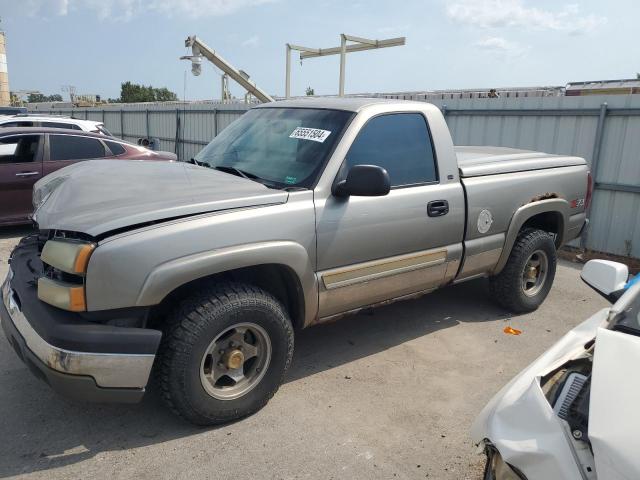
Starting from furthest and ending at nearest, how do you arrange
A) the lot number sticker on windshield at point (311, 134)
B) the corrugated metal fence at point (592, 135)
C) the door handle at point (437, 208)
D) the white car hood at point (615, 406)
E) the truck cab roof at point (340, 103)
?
the corrugated metal fence at point (592, 135) → the door handle at point (437, 208) → the truck cab roof at point (340, 103) → the lot number sticker on windshield at point (311, 134) → the white car hood at point (615, 406)

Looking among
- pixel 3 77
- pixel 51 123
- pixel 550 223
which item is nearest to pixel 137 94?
pixel 3 77

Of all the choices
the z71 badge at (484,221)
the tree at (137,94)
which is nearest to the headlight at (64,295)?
the z71 badge at (484,221)

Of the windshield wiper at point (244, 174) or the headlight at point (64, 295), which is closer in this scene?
the headlight at point (64, 295)

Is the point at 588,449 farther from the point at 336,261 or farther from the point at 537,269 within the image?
the point at 537,269

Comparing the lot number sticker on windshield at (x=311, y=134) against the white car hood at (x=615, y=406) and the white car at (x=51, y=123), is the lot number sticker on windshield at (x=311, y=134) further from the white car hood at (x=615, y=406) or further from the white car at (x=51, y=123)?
the white car at (x=51, y=123)

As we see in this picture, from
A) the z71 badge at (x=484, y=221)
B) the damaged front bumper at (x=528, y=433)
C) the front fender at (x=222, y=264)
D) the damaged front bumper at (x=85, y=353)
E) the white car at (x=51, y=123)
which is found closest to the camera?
the damaged front bumper at (x=528, y=433)

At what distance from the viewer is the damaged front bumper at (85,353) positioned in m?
2.62

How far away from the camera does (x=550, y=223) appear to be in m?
5.46

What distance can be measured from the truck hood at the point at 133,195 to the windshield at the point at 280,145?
8.3 inches

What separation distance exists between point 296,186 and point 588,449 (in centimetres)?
225

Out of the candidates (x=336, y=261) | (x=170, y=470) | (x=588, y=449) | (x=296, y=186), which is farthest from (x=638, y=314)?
(x=170, y=470)

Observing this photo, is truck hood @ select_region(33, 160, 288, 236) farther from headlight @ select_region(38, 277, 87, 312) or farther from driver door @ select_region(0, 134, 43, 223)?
driver door @ select_region(0, 134, 43, 223)

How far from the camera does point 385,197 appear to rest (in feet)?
12.3

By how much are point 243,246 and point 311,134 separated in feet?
3.66
